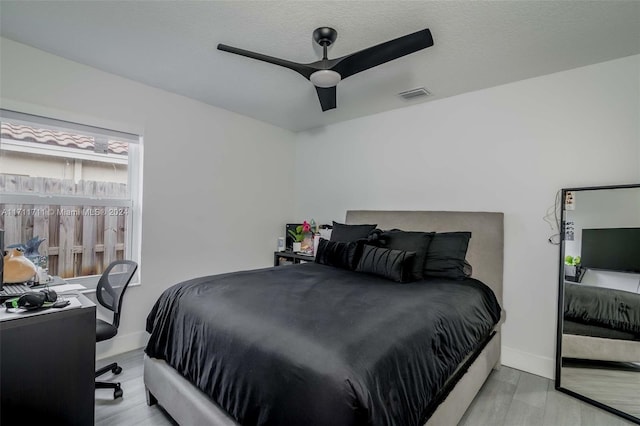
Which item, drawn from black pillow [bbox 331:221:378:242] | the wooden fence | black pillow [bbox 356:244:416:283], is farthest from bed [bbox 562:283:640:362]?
the wooden fence

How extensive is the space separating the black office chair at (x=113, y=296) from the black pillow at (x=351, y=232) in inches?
71.7

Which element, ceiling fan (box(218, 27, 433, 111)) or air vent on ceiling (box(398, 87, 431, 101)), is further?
air vent on ceiling (box(398, 87, 431, 101))

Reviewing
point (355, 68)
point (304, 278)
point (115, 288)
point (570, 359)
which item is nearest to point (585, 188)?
point (570, 359)

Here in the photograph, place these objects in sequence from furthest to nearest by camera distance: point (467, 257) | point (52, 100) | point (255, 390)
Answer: point (467, 257) → point (52, 100) → point (255, 390)

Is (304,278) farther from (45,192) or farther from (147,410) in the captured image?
(45,192)

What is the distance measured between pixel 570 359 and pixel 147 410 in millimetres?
3055

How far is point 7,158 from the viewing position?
2.36 m

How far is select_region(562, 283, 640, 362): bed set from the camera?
206 cm

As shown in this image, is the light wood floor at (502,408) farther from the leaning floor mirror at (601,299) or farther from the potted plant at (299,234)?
the potted plant at (299,234)

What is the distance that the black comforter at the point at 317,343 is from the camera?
1075mm

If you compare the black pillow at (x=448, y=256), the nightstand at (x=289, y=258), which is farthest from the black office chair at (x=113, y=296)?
the black pillow at (x=448, y=256)

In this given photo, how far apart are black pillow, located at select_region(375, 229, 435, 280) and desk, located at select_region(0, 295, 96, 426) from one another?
7.01 ft

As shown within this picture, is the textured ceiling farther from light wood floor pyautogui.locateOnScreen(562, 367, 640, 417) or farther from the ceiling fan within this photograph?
light wood floor pyautogui.locateOnScreen(562, 367, 640, 417)

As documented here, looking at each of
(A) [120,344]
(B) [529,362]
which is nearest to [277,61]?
(A) [120,344]
